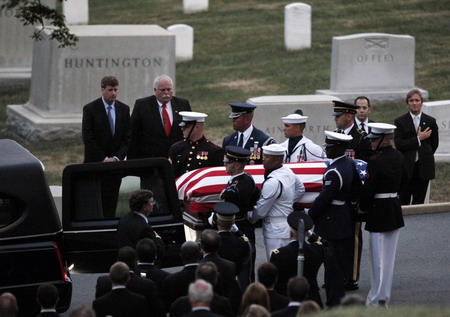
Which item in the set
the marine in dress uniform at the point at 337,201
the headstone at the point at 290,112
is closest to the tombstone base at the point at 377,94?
the headstone at the point at 290,112

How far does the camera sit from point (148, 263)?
8.43 meters

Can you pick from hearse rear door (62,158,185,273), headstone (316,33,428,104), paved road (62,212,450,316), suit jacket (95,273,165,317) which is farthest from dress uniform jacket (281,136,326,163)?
headstone (316,33,428,104)

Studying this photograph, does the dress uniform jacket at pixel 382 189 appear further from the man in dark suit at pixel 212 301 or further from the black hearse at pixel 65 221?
the man in dark suit at pixel 212 301

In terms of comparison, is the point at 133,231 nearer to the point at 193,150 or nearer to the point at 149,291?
the point at 149,291

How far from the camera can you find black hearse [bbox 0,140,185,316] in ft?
29.0

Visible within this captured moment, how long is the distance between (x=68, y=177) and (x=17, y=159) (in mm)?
420

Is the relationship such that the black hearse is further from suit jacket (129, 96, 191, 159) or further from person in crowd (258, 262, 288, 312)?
suit jacket (129, 96, 191, 159)

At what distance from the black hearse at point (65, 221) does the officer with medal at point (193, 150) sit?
1.46 metres

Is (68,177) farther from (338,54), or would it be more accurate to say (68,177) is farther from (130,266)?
(338,54)

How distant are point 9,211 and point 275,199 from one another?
7.27 feet

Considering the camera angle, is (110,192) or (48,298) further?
(110,192)

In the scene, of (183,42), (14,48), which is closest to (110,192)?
(14,48)

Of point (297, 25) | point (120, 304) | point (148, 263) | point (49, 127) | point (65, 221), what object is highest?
point (297, 25)

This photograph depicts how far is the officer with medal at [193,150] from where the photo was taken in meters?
10.9
